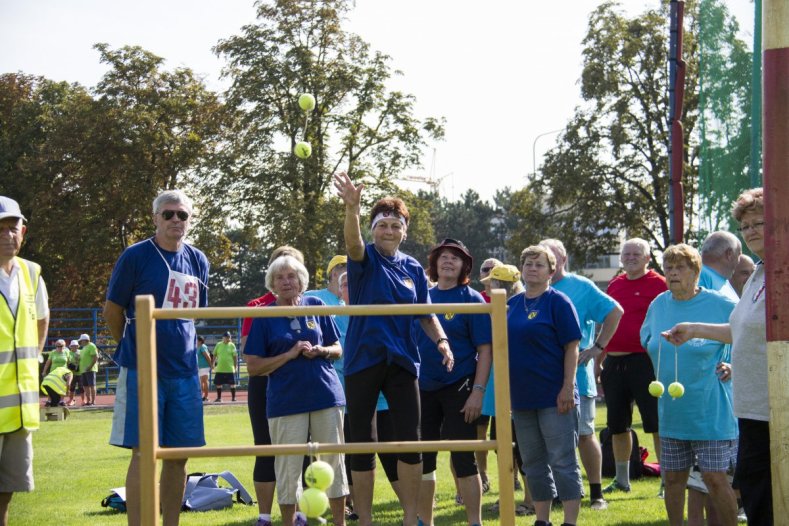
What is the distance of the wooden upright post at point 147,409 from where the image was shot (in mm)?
4055

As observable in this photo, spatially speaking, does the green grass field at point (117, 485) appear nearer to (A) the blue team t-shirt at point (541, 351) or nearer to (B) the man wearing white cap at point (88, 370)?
(A) the blue team t-shirt at point (541, 351)

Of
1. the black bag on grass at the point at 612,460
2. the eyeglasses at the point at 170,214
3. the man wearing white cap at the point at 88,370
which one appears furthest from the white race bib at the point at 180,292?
the man wearing white cap at the point at 88,370

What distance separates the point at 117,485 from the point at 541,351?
518 centimetres

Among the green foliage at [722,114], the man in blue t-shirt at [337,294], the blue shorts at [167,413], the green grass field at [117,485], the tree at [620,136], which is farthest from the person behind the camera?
the tree at [620,136]

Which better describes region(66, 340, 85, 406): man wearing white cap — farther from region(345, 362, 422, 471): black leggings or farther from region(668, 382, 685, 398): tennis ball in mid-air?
region(668, 382, 685, 398): tennis ball in mid-air

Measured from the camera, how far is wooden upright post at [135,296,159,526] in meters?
4.05

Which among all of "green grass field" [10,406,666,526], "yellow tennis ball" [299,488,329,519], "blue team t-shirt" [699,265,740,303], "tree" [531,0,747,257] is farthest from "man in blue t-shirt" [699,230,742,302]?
"tree" [531,0,747,257]

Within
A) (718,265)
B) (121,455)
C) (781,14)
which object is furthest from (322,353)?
(121,455)

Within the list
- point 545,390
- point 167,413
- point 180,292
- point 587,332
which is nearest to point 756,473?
point 545,390

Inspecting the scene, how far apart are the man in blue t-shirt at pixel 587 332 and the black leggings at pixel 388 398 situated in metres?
2.27

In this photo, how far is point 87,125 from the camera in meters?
34.4

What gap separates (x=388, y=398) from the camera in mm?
5527

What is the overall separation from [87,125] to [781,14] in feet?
111

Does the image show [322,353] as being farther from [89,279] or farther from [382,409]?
[89,279]
